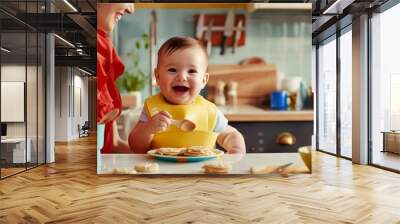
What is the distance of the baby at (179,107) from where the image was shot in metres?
5.73

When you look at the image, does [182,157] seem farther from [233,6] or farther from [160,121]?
[233,6]

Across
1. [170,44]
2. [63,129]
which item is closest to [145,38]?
[170,44]

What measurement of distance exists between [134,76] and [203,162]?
1545 mm

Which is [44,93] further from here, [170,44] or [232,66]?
[232,66]

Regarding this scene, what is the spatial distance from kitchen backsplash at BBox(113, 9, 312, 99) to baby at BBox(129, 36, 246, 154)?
0.19m

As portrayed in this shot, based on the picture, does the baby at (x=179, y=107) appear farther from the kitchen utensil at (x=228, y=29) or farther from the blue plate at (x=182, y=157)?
the kitchen utensil at (x=228, y=29)

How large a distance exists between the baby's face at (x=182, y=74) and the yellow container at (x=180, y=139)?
0.44 m

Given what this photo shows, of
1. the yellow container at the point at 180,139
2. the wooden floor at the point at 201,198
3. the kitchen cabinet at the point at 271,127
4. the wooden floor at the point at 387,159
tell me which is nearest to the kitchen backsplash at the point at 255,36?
the kitchen cabinet at the point at 271,127

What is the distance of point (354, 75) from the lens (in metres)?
7.84

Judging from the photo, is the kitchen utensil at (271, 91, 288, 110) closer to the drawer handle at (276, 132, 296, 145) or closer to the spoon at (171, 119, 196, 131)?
the drawer handle at (276, 132, 296, 145)

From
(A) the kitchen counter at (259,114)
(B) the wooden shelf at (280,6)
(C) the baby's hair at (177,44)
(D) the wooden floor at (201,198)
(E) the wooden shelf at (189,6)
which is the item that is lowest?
(D) the wooden floor at (201,198)

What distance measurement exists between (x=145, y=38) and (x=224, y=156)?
2.00m

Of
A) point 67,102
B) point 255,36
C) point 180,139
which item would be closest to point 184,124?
point 180,139

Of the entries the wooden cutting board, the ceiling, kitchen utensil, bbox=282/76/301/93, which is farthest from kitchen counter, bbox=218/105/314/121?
the ceiling
